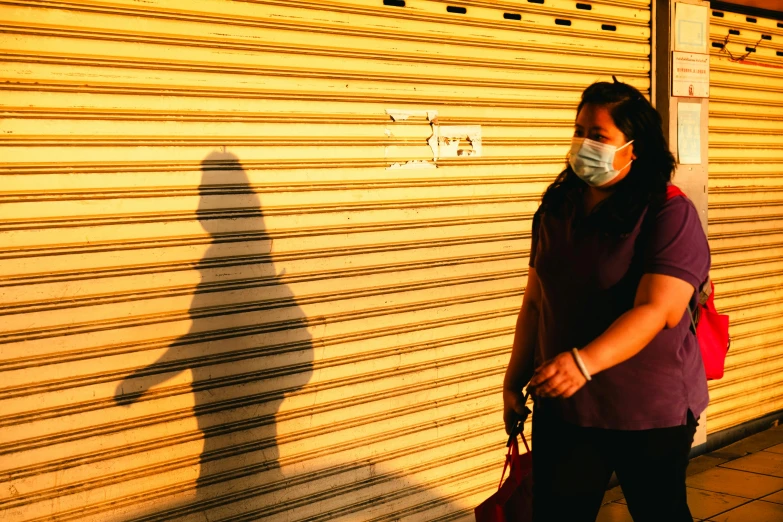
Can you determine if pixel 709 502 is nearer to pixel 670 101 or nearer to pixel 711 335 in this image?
pixel 670 101

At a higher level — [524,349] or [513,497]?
[524,349]

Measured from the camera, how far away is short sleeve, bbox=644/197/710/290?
3.20m

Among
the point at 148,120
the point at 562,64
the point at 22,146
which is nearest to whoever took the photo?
the point at 22,146

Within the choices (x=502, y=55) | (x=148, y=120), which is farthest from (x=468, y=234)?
(x=148, y=120)

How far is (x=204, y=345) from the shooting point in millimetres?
4551

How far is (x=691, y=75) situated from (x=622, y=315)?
169 inches

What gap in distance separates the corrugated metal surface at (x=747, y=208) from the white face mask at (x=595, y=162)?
14.1 ft

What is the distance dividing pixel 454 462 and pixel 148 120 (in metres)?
2.62

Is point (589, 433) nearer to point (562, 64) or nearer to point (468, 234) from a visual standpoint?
point (468, 234)

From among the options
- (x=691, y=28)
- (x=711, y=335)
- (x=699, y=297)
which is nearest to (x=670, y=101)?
(x=691, y=28)

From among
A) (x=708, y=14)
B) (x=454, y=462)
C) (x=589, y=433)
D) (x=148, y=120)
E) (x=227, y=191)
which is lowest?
(x=454, y=462)

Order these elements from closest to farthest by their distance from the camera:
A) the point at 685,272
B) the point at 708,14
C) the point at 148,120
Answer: the point at 685,272 → the point at 148,120 → the point at 708,14

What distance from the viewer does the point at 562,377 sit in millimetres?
3033

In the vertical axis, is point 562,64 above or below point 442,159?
above
